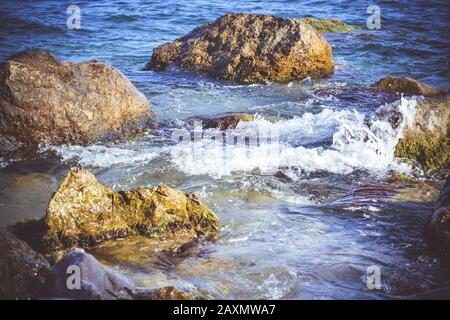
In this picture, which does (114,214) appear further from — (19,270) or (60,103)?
(60,103)

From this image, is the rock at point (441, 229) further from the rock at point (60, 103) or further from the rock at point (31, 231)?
the rock at point (60, 103)

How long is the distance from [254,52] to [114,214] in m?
6.80

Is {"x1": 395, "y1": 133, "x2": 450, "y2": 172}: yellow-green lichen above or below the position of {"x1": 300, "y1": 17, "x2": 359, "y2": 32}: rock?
below

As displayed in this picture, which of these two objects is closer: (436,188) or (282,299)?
(282,299)

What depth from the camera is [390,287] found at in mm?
4188

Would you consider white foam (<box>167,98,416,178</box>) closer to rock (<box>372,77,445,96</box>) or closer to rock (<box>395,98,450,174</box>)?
rock (<box>395,98,450,174</box>)

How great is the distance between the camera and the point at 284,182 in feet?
20.5

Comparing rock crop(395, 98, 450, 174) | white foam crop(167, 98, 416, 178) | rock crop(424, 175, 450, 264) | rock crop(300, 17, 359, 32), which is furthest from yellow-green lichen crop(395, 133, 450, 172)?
rock crop(300, 17, 359, 32)

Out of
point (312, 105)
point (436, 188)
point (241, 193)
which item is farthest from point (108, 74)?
point (436, 188)

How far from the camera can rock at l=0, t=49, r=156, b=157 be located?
271 inches

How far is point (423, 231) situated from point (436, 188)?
50.9 inches

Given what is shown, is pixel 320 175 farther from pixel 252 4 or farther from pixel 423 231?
pixel 252 4

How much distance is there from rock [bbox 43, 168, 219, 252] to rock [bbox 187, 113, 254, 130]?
10.5ft

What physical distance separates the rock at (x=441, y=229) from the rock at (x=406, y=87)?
509cm
